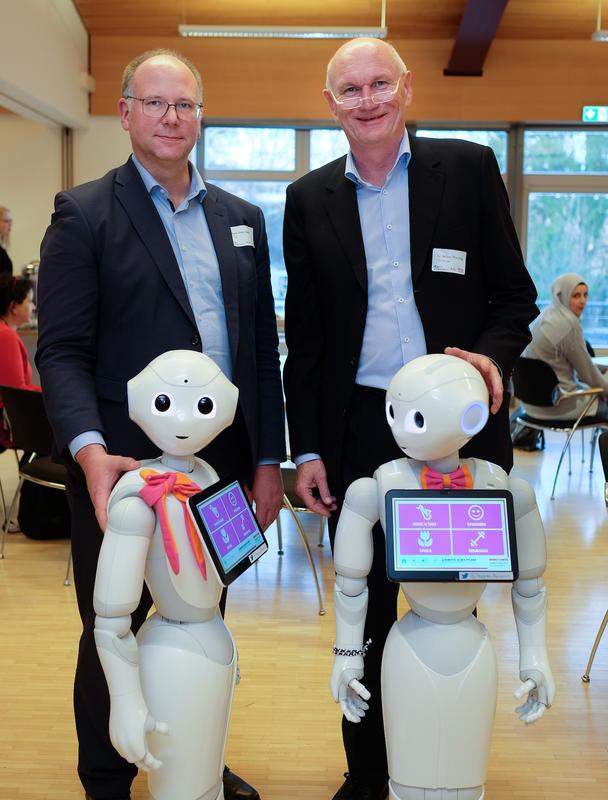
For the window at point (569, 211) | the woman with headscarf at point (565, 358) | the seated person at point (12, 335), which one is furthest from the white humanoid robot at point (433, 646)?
the window at point (569, 211)

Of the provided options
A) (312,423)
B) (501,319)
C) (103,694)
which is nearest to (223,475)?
(312,423)

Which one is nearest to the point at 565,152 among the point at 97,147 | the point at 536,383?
the point at 536,383

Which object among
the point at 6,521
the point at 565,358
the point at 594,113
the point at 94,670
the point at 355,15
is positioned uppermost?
the point at 355,15

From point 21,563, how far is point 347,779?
2552 millimetres

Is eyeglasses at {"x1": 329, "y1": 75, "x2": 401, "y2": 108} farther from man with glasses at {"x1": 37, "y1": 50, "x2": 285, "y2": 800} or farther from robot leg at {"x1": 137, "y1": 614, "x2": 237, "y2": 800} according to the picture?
robot leg at {"x1": 137, "y1": 614, "x2": 237, "y2": 800}

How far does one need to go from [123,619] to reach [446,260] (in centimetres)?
104

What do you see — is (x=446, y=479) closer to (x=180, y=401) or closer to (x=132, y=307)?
(x=180, y=401)

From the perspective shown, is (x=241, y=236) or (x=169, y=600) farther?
(x=241, y=236)

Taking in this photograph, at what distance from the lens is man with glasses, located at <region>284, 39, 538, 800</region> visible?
1.99 metres

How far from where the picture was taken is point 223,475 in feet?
6.88

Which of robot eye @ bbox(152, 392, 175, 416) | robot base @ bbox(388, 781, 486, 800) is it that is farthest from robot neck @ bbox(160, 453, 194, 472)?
robot base @ bbox(388, 781, 486, 800)

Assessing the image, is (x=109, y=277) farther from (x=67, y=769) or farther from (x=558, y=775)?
(x=558, y=775)

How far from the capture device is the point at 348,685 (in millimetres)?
1781

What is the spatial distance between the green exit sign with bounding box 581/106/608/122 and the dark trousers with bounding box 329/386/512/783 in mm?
7186
